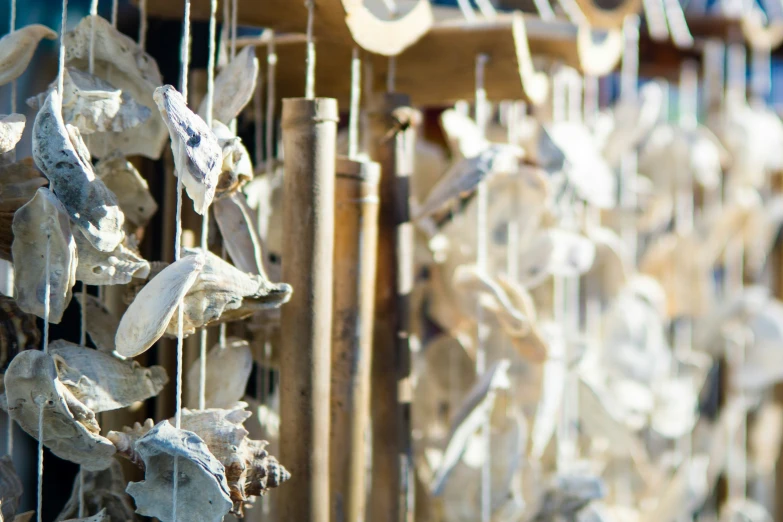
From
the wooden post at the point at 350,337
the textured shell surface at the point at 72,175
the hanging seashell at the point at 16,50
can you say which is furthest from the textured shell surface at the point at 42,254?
the wooden post at the point at 350,337

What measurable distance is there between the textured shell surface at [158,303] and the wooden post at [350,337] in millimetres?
175

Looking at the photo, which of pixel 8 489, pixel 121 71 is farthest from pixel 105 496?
pixel 121 71

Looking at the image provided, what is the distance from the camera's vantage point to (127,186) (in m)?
0.62

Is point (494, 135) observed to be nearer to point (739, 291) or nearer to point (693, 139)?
point (693, 139)

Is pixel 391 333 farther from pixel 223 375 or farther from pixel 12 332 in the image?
pixel 12 332

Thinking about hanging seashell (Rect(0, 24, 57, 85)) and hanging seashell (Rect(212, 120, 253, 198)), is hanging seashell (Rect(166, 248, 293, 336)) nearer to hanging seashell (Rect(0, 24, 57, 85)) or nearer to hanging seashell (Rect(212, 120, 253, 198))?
hanging seashell (Rect(212, 120, 253, 198))

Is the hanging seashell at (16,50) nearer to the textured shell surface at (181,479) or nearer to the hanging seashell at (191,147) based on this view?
the hanging seashell at (191,147)

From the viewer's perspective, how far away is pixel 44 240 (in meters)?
0.52

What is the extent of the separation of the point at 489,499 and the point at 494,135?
421mm

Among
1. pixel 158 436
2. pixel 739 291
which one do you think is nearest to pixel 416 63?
pixel 158 436

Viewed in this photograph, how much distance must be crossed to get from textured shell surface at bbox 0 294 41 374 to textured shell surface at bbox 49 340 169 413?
2cm

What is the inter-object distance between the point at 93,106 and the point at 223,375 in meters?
0.20

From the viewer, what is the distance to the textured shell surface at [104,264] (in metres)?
0.53

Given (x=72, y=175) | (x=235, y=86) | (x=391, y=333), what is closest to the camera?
(x=72, y=175)
